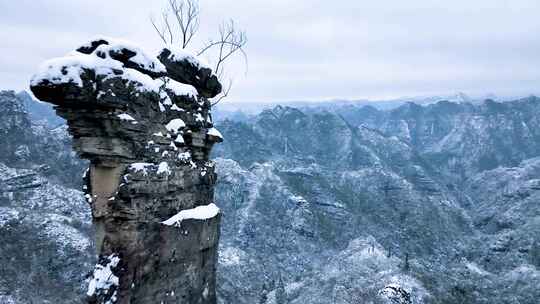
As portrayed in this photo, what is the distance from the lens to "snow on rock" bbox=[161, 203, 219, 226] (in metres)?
13.1

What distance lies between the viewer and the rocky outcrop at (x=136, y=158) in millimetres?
11078

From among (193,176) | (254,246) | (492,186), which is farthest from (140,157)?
(492,186)

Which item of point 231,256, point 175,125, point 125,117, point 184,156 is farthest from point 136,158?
point 231,256

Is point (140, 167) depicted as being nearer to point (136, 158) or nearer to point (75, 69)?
point (136, 158)

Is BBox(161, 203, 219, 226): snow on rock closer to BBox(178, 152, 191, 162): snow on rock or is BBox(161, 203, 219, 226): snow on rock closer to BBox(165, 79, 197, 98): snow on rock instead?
BBox(178, 152, 191, 162): snow on rock

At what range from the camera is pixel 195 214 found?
45.8 feet

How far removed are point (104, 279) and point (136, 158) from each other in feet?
10.8

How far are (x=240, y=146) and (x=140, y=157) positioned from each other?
12634 centimetres

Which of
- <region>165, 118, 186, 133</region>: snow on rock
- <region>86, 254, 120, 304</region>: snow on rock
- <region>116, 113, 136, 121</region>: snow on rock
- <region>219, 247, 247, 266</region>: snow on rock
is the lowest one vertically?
<region>219, 247, 247, 266</region>: snow on rock

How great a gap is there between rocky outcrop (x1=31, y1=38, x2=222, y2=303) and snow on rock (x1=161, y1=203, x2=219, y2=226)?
0.13ft

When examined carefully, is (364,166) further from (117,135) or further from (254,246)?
(117,135)

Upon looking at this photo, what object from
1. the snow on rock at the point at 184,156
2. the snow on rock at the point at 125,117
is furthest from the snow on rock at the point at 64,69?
the snow on rock at the point at 184,156

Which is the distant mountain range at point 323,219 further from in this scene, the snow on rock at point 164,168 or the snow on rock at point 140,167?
the snow on rock at point 140,167

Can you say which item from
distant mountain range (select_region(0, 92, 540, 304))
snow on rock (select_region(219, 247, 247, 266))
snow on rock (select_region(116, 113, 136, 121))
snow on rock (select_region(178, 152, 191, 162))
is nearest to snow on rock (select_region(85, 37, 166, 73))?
snow on rock (select_region(116, 113, 136, 121))
